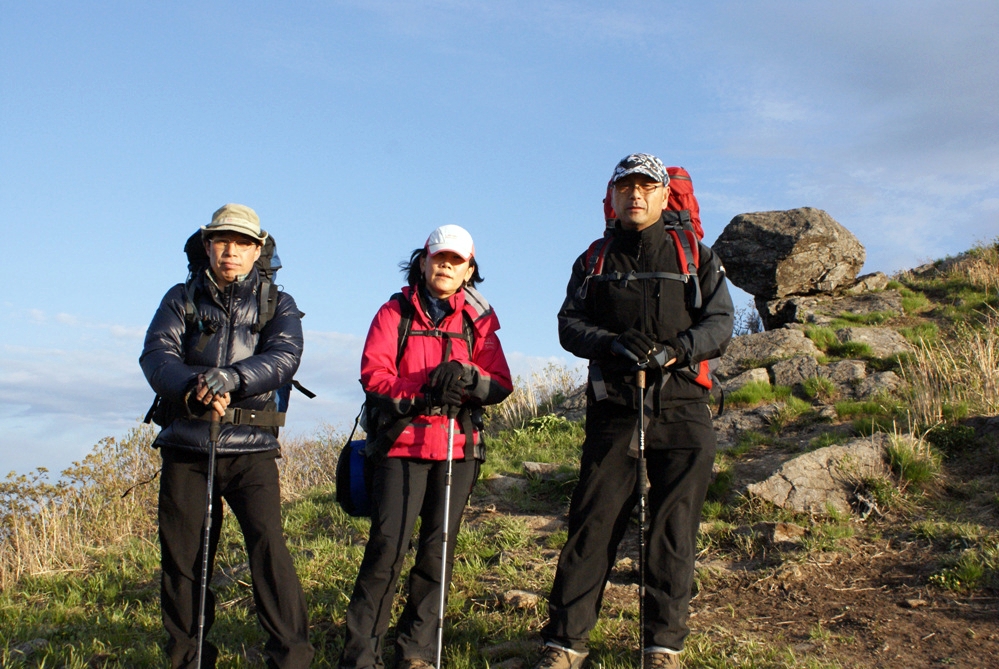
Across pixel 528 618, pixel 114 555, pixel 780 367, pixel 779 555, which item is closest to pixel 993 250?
pixel 780 367

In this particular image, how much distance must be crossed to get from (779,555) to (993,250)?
1396cm

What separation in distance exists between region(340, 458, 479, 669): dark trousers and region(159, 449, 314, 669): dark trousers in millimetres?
317

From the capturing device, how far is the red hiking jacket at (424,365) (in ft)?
15.0

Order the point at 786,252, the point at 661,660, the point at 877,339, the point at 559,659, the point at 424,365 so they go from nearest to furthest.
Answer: the point at 661,660, the point at 559,659, the point at 424,365, the point at 877,339, the point at 786,252

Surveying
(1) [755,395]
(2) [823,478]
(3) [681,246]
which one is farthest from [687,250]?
(1) [755,395]

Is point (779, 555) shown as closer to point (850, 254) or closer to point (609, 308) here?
point (609, 308)

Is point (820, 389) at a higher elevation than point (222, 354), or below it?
higher

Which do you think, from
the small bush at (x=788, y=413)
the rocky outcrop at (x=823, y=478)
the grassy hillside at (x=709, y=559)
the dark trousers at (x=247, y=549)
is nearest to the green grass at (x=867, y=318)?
the grassy hillside at (x=709, y=559)

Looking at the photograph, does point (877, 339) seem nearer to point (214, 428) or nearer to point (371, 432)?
point (371, 432)

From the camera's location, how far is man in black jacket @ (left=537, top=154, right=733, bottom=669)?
4.27 meters

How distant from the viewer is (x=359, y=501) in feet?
15.8

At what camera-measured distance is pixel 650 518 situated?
4406 millimetres

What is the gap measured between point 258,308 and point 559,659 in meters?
2.45

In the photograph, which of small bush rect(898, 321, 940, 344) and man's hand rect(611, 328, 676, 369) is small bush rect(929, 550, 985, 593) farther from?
small bush rect(898, 321, 940, 344)
